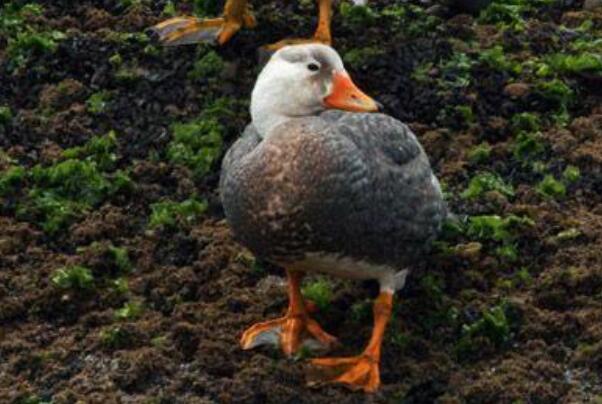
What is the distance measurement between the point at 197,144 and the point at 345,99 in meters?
1.86

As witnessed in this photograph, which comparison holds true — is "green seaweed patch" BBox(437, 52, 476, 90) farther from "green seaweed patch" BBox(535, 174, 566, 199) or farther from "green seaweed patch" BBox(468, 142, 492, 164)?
"green seaweed patch" BBox(535, 174, 566, 199)

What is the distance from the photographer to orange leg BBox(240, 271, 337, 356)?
6270 millimetres

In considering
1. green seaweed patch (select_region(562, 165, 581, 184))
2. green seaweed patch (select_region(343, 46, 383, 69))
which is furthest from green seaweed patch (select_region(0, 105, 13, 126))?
green seaweed patch (select_region(562, 165, 581, 184))

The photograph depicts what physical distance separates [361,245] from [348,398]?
60cm

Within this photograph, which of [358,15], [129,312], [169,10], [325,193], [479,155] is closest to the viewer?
[325,193]

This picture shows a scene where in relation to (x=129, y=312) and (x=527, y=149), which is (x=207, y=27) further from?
(x=129, y=312)

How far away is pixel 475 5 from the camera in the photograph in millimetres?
9203

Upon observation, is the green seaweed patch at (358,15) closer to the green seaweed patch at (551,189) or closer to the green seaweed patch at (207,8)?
the green seaweed patch at (207,8)

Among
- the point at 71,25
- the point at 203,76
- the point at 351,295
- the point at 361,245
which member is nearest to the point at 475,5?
the point at 203,76

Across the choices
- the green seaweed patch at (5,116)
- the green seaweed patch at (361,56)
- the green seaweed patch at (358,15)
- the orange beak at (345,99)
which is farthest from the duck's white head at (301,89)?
the green seaweed patch at (358,15)

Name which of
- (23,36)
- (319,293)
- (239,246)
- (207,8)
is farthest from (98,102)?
(319,293)

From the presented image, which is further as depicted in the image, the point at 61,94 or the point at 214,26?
the point at 214,26

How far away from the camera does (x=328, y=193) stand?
5.81 meters

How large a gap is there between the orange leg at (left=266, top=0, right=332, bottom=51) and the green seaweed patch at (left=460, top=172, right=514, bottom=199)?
1.45 meters
